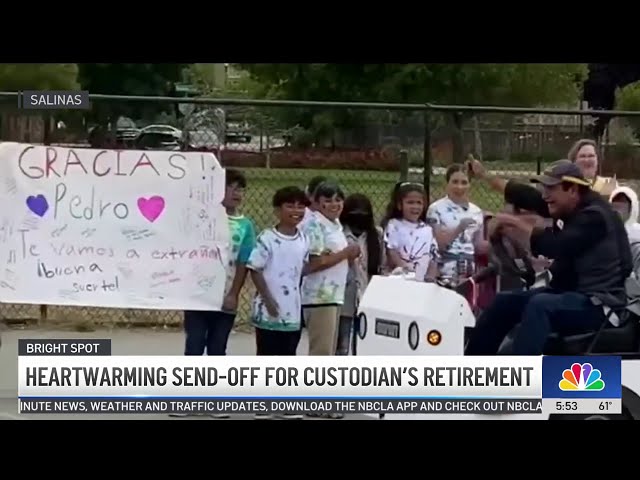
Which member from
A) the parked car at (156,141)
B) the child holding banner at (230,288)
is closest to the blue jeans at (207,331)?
the child holding banner at (230,288)

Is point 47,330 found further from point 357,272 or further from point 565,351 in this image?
point 565,351

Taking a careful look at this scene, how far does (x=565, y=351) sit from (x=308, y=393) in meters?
1.12

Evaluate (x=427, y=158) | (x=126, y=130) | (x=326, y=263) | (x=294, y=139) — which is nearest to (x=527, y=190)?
(x=427, y=158)

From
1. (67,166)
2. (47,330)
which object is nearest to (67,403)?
(47,330)

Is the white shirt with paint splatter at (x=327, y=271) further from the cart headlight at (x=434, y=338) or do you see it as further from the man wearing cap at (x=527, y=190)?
the man wearing cap at (x=527, y=190)

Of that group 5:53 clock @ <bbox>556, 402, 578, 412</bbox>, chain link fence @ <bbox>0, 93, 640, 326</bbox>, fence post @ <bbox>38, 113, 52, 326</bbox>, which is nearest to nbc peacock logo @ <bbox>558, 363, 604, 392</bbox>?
5:53 clock @ <bbox>556, 402, 578, 412</bbox>

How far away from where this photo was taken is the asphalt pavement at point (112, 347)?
6395 millimetres

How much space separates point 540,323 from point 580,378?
11.7 inches

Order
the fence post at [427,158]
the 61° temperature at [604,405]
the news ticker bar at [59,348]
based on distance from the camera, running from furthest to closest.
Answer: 1. the fence post at [427,158]
2. the 61° temperature at [604,405]
3. the news ticker bar at [59,348]

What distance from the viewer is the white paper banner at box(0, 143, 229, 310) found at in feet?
21.2

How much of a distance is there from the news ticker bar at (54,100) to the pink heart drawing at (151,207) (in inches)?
18.7

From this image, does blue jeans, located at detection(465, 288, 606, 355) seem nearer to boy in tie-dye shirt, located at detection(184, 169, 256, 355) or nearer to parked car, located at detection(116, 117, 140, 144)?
boy in tie-dye shirt, located at detection(184, 169, 256, 355)

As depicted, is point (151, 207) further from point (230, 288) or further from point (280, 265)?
point (280, 265)

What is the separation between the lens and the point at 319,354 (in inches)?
255
